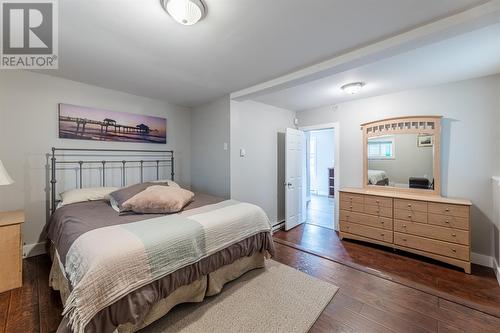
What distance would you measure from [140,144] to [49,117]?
3.66 ft

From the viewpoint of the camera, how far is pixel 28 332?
1.50 m

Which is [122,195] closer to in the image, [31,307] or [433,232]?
[31,307]

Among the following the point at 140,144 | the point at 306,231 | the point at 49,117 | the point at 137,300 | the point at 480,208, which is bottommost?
the point at 306,231

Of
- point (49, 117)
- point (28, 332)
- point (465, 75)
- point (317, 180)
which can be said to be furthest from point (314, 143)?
point (28, 332)

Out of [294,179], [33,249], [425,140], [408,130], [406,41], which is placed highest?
[406,41]

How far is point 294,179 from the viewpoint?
406 cm

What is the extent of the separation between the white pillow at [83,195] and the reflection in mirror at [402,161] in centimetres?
402

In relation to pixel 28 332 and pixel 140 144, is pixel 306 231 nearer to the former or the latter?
pixel 140 144

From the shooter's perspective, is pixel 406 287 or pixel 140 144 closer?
pixel 406 287

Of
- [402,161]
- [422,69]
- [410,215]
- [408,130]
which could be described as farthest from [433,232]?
[422,69]

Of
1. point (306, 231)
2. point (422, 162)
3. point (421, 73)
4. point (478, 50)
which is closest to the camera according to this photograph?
point (478, 50)

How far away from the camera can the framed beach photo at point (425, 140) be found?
2.98 meters

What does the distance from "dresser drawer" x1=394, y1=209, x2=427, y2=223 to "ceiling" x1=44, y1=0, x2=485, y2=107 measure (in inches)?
88.7

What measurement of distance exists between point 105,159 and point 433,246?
4.65m
